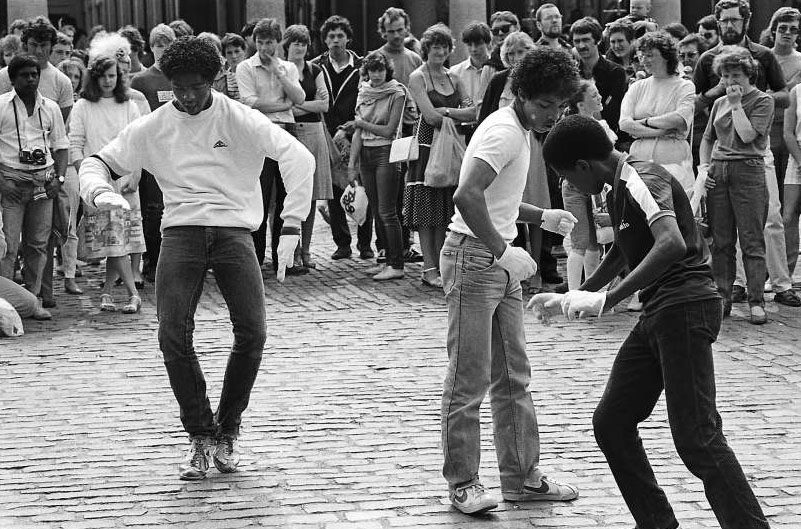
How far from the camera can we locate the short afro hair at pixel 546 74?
5.63m

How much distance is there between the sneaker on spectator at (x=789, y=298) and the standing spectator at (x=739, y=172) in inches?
21.3

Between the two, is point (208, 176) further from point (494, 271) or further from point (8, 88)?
point (8, 88)

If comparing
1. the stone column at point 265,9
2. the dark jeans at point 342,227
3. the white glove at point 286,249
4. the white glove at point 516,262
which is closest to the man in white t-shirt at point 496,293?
the white glove at point 516,262

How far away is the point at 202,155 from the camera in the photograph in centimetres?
636

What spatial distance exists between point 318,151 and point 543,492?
707cm

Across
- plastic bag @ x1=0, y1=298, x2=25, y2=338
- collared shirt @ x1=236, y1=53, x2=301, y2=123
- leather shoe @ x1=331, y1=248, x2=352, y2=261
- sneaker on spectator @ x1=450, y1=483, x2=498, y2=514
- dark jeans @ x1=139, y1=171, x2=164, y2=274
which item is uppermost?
collared shirt @ x1=236, y1=53, x2=301, y2=123

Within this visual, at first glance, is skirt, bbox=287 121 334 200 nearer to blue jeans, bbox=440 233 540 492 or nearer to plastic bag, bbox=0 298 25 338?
blue jeans, bbox=440 233 540 492

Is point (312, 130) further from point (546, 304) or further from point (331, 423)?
point (546, 304)

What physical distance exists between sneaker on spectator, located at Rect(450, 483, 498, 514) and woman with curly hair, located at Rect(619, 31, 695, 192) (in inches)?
196

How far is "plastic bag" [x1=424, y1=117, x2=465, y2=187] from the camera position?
11.2 m

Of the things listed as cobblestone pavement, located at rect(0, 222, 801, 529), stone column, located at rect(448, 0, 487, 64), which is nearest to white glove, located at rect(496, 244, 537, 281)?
cobblestone pavement, located at rect(0, 222, 801, 529)

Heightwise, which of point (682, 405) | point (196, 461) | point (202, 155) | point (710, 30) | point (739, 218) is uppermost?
point (710, 30)

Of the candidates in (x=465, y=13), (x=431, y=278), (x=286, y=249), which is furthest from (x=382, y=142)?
(x=465, y=13)

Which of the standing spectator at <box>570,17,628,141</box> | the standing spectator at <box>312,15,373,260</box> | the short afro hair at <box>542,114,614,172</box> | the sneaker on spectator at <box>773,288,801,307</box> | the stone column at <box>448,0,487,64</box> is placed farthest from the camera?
the stone column at <box>448,0,487,64</box>
